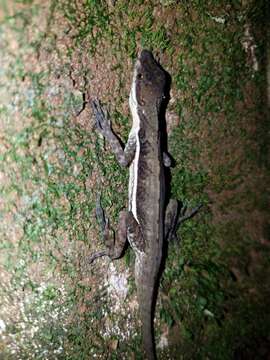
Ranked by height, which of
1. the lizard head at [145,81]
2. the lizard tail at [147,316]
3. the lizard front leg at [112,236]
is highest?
the lizard head at [145,81]

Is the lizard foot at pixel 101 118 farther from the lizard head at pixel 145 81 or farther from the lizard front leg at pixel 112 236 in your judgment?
the lizard front leg at pixel 112 236

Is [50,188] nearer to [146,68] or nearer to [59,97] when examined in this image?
[59,97]

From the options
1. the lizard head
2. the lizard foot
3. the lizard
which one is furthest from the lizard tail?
the lizard head

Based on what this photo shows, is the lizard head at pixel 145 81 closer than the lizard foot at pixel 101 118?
No

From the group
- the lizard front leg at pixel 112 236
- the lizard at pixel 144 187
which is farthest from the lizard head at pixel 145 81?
the lizard front leg at pixel 112 236

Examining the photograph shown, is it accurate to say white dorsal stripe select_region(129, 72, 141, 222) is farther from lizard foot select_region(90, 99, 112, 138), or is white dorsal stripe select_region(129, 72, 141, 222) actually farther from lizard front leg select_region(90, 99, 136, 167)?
lizard foot select_region(90, 99, 112, 138)

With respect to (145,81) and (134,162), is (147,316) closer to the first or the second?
(134,162)

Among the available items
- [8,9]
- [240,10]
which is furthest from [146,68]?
[240,10]

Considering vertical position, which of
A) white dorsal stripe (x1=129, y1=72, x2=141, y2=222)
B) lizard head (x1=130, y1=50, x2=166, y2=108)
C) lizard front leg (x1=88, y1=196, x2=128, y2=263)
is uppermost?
lizard head (x1=130, y1=50, x2=166, y2=108)

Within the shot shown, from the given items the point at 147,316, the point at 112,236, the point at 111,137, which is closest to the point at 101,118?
the point at 111,137
